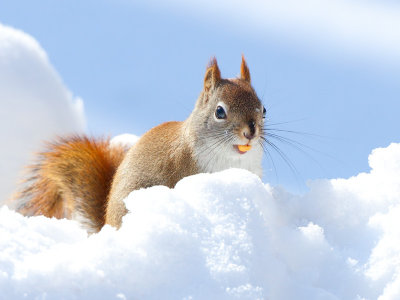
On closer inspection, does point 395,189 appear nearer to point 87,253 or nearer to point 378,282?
point 378,282

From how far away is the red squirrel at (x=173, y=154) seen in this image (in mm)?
2941

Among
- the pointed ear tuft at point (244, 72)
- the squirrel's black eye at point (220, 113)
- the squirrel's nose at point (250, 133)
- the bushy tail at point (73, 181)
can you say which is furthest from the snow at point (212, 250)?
the bushy tail at point (73, 181)

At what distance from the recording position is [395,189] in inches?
88.0

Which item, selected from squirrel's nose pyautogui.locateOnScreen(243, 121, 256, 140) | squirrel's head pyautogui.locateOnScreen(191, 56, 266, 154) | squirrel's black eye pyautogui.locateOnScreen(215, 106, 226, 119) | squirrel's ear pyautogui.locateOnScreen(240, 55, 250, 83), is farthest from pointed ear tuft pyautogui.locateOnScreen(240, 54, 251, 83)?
squirrel's nose pyautogui.locateOnScreen(243, 121, 256, 140)

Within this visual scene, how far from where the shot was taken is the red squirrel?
294 centimetres

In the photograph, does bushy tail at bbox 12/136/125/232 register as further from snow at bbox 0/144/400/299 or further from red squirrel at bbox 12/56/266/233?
snow at bbox 0/144/400/299

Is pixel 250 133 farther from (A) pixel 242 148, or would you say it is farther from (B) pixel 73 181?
(B) pixel 73 181

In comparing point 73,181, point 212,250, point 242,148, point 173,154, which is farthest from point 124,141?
point 212,250

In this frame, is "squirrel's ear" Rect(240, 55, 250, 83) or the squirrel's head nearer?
the squirrel's head

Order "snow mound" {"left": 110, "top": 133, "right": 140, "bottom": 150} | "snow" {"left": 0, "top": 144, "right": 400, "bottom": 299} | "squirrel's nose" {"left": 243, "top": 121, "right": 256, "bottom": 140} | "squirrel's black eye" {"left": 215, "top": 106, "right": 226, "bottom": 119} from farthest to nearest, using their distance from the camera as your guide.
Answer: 1. "snow mound" {"left": 110, "top": 133, "right": 140, "bottom": 150}
2. "squirrel's black eye" {"left": 215, "top": 106, "right": 226, "bottom": 119}
3. "squirrel's nose" {"left": 243, "top": 121, "right": 256, "bottom": 140}
4. "snow" {"left": 0, "top": 144, "right": 400, "bottom": 299}

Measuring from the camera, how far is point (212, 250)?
1.54m

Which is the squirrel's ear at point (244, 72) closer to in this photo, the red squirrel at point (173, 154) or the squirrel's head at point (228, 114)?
the red squirrel at point (173, 154)

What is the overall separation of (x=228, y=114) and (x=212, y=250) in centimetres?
A: 151

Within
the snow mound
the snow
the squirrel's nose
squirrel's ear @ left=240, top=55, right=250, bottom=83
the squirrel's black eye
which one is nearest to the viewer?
the snow
